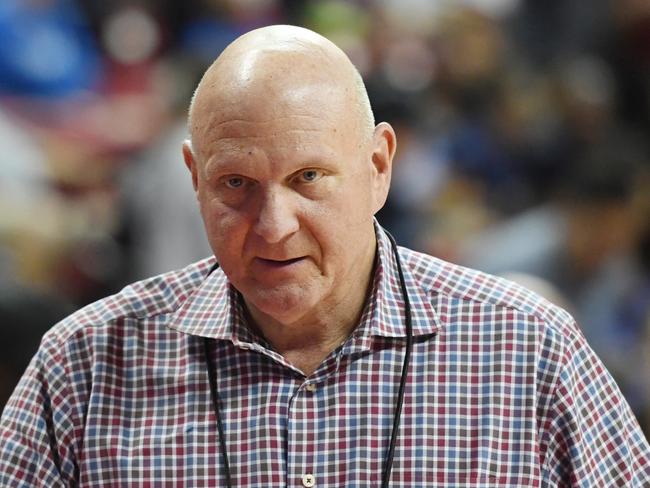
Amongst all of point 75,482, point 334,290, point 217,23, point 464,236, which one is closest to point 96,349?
point 75,482

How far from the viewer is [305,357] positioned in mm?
1854

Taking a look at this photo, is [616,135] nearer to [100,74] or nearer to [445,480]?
[100,74]

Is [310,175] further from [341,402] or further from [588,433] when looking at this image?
[588,433]

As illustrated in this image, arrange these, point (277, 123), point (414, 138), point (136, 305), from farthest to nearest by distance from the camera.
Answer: point (414, 138)
point (136, 305)
point (277, 123)

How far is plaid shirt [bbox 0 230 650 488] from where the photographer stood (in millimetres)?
1777

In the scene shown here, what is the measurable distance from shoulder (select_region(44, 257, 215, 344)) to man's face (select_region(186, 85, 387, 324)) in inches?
8.4

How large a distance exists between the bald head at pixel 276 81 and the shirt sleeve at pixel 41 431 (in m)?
0.42

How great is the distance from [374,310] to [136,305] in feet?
1.20

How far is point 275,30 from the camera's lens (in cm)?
178

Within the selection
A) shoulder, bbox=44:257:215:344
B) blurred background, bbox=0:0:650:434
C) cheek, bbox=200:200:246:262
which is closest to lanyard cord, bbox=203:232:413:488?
shoulder, bbox=44:257:215:344

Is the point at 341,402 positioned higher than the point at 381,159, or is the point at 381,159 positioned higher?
the point at 381,159

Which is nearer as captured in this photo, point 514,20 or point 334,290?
point 334,290

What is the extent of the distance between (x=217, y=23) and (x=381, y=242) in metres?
3.16

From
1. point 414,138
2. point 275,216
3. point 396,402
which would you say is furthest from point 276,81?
point 414,138
